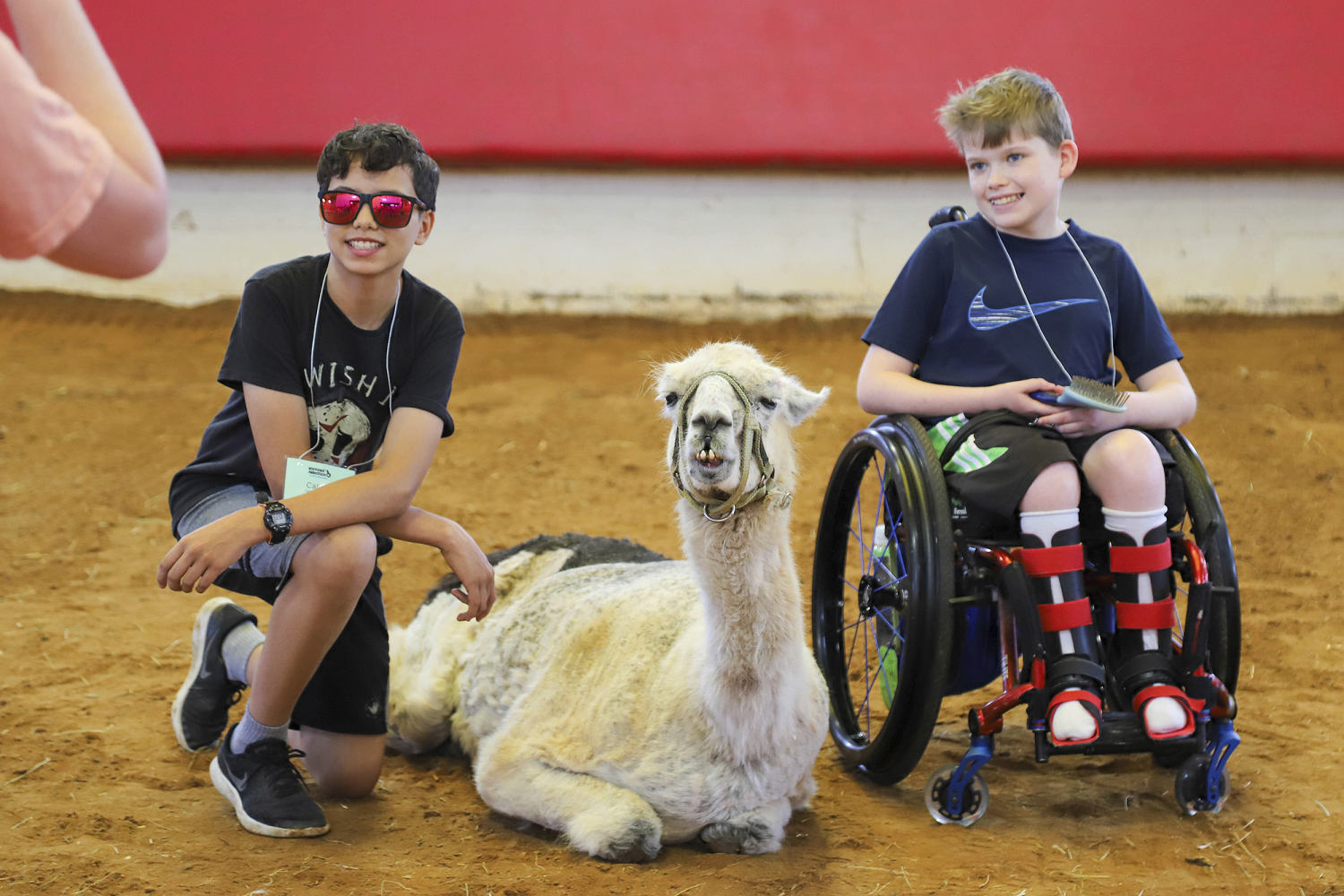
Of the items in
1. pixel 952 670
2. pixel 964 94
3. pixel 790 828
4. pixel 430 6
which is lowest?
pixel 790 828

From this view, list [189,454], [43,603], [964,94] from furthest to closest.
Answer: [189,454]
[43,603]
[964,94]

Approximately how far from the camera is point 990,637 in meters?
2.96

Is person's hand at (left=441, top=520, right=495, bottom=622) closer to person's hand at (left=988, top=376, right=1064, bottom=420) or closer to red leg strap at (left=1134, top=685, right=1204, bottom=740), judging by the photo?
person's hand at (left=988, top=376, right=1064, bottom=420)

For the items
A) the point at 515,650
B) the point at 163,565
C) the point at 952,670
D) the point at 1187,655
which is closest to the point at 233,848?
the point at 163,565

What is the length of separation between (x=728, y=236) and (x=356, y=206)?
5.33 m

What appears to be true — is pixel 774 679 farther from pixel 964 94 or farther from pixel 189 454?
pixel 189 454

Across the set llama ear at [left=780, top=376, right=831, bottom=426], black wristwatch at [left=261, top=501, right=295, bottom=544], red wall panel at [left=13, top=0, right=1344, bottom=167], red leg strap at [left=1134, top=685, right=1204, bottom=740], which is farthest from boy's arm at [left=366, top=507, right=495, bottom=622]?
red wall panel at [left=13, top=0, right=1344, bottom=167]

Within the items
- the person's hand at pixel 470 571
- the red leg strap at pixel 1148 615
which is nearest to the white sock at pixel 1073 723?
the red leg strap at pixel 1148 615

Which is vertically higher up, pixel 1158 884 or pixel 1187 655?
pixel 1187 655

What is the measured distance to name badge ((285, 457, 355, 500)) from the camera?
2.58m

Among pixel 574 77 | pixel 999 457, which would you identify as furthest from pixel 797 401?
pixel 574 77

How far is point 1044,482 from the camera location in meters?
2.62

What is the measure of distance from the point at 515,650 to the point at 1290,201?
20.6 ft

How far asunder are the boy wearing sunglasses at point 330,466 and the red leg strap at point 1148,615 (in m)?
1.36
